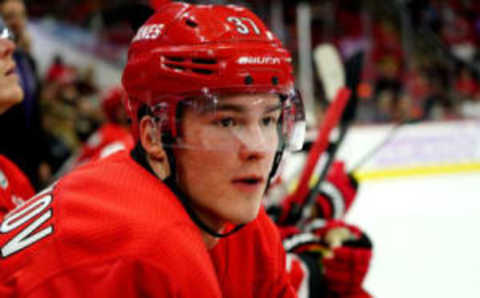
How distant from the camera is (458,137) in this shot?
11.2ft

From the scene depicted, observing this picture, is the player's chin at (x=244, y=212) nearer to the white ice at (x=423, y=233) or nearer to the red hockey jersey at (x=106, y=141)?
the white ice at (x=423, y=233)

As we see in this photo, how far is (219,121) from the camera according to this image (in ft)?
2.63

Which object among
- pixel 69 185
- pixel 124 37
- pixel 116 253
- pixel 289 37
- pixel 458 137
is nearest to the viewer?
pixel 116 253

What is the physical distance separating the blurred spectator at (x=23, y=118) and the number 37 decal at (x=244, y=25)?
1173 mm

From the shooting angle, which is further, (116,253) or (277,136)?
(277,136)

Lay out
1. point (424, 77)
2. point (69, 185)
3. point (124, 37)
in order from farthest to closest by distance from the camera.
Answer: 1. point (124, 37)
2. point (424, 77)
3. point (69, 185)

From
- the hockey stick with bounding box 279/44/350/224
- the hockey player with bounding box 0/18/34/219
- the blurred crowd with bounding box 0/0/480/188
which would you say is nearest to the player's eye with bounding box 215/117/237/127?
the hockey player with bounding box 0/18/34/219

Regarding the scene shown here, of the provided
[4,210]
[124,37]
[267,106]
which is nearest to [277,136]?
[267,106]

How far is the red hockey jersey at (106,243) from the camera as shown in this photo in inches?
25.2

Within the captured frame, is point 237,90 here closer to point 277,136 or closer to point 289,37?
point 277,136

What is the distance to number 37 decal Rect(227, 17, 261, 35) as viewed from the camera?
2.69 ft

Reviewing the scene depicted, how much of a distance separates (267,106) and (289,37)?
4.80 metres

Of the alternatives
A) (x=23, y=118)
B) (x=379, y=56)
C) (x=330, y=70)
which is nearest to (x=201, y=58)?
(x=330, y=70)

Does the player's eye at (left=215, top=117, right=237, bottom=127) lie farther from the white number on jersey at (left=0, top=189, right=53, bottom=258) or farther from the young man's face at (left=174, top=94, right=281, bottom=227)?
the white number on jersey at (left=0, top=189, right=53, bottom=258)
